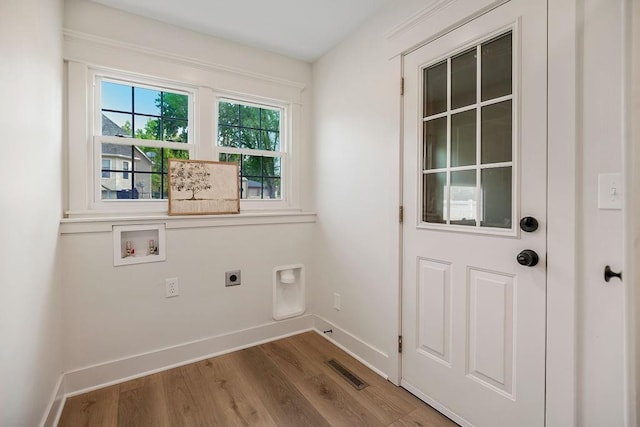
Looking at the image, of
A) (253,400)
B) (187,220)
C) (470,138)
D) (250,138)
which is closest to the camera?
(470,138)

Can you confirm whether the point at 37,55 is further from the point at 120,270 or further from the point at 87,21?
the point at 120,270

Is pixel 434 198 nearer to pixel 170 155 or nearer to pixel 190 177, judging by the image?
pixel 190 177

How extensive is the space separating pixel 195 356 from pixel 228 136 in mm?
1753

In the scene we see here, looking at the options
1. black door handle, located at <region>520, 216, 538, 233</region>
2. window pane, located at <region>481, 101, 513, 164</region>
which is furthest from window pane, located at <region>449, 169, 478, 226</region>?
black door handle, located at <region>520, 216, 538, 233</region>

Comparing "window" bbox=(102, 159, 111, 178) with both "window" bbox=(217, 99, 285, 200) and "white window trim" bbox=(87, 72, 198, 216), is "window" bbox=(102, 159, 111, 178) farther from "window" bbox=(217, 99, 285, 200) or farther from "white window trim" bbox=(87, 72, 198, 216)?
"window" bbox=(217, 99, 285, 200)

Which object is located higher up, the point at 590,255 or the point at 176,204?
the point at 176,204

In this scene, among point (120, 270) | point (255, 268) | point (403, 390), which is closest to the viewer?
point (403, 390)

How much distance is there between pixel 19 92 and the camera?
1.14 m

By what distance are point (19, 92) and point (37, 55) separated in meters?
0.33

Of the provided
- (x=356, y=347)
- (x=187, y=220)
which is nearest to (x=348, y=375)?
(x=356, y=347)

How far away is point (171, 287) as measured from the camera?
85.4 inches

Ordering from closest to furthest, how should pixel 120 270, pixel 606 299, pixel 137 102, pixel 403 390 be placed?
pixel 606 299 < pixel 403 390 < pixel 120 270 < pixel 137 102

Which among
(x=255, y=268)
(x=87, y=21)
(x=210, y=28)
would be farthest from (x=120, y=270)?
(x=210, y=28)

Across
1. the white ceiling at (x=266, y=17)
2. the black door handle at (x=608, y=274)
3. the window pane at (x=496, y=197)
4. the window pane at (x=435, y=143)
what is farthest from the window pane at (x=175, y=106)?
the black door handle at (x=608, y=274)
